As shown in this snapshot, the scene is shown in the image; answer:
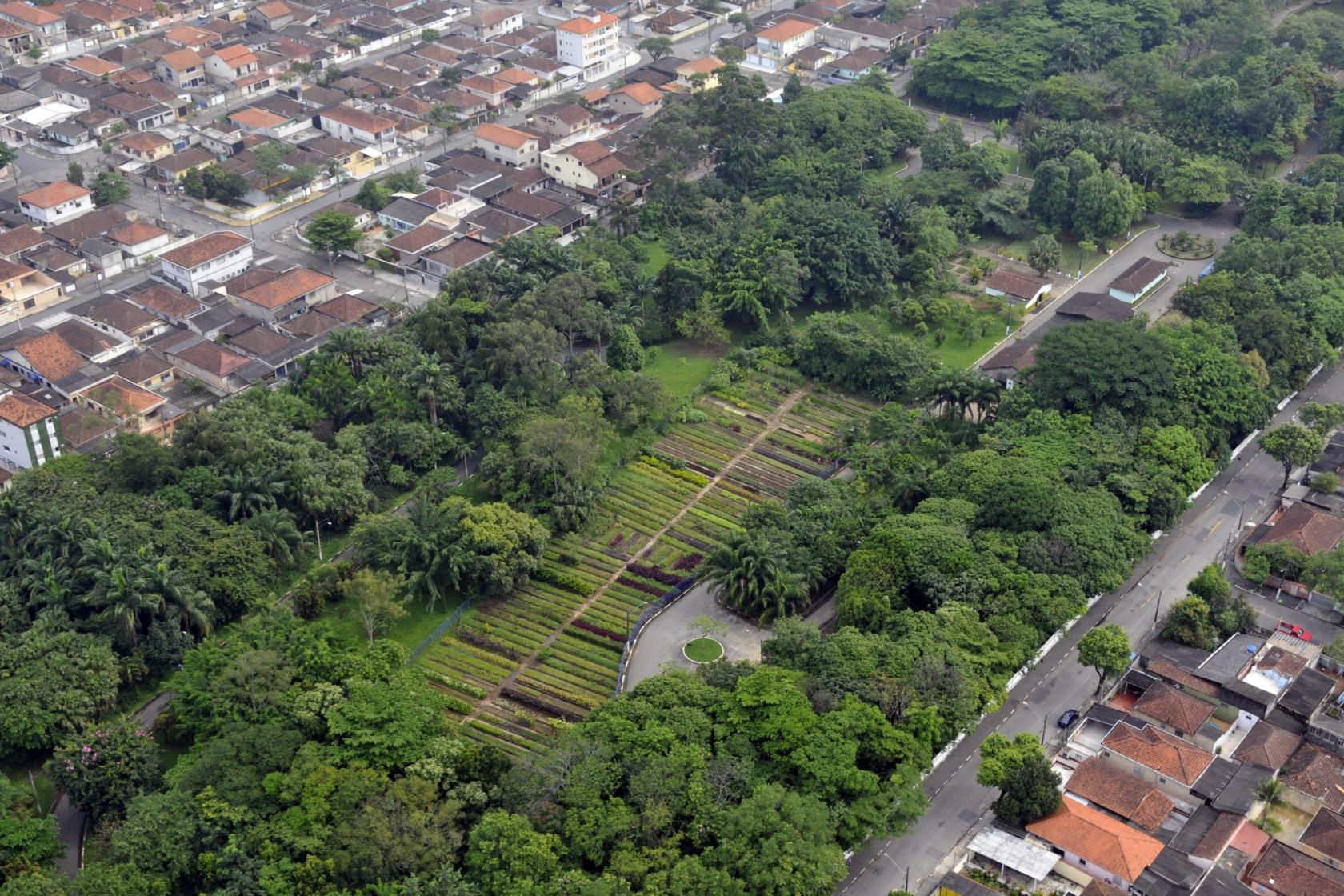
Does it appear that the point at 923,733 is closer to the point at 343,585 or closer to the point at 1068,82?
the point at 343,585

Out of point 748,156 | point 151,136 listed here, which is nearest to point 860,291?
point 748,156

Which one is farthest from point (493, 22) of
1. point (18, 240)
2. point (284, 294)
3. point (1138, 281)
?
point (1138, 281)

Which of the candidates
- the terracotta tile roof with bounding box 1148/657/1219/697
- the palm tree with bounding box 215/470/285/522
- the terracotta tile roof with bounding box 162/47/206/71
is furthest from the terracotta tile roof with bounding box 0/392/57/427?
the terracotta tile roof with bounding box 1148/657/1219/697

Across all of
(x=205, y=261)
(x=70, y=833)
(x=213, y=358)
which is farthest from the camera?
(x=205, y=261)

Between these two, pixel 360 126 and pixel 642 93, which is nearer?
pixel 360 126

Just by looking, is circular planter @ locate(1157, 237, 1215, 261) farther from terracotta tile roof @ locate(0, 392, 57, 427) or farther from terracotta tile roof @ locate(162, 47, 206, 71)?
terracotta tile roof @ locate(162, 47, 206, 71)

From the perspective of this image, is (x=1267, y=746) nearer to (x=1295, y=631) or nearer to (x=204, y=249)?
(x=1295, y=631)

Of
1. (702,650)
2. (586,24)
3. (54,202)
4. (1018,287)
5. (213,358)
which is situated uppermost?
(586,24)
